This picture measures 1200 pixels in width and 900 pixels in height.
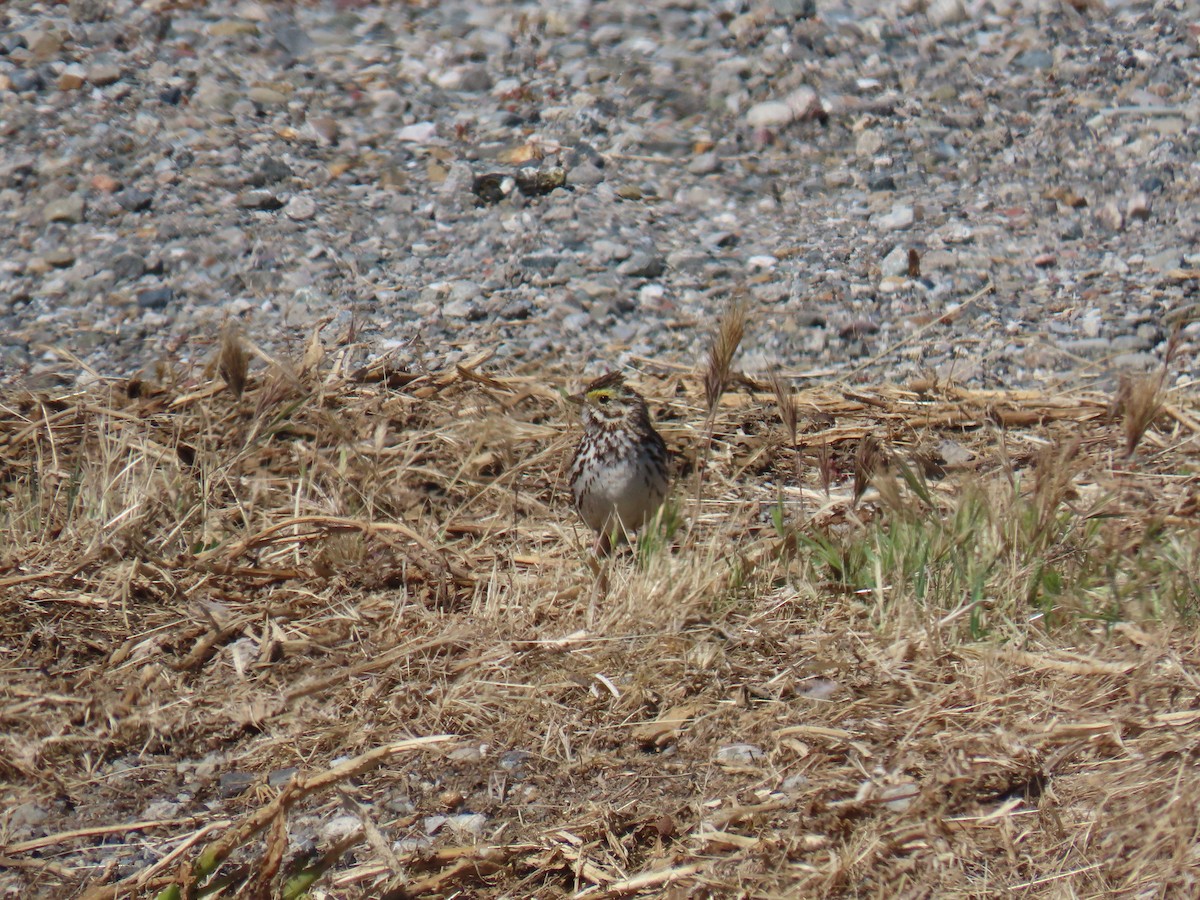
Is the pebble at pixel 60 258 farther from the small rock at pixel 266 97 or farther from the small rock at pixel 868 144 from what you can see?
the small rock at pixel 868 144

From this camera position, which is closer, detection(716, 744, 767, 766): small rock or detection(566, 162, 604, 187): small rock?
detection(716, 744, 767, 766): small rock

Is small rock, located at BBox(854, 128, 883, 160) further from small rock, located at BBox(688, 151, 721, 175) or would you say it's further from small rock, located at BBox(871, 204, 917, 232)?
small rock, located at BBox(688, 151, 721, 175)

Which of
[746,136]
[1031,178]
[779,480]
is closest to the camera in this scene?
[779,480]

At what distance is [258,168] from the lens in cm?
675

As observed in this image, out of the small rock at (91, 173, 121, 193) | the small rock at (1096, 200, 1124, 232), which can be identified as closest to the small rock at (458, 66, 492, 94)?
the small rock at (91, 173, 121, 193)

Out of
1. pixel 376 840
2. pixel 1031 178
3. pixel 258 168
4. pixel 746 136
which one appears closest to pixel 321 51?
pixel 258 168

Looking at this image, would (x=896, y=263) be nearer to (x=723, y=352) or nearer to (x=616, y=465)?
(x=616, y=465)

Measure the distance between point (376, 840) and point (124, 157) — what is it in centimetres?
487

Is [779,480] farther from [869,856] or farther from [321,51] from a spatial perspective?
[321,51]

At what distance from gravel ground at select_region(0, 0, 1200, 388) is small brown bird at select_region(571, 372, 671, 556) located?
2.80ft

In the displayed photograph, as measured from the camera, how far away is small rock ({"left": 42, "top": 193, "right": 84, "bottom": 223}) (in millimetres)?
6395

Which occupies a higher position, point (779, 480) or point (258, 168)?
point (258, 168)

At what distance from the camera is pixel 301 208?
6.53m

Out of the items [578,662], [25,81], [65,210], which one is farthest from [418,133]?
[578,662]
